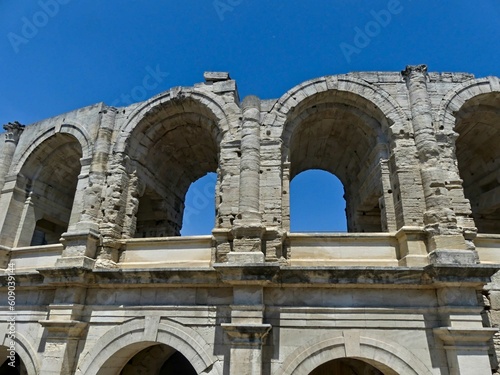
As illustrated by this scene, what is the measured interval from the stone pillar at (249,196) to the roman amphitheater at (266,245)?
3 cm

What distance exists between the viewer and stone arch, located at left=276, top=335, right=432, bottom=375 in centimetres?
555

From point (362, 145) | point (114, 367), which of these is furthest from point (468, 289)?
point (114, 367)

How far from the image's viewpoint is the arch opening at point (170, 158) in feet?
27.9

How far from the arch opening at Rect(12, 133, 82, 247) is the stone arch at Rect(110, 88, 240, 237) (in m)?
1.95

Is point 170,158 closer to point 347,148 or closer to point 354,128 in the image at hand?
point 347,148

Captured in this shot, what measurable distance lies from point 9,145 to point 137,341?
22.0ft

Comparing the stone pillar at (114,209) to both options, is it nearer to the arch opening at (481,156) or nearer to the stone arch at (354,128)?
the stone arch at (354,128)

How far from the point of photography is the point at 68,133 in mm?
9039

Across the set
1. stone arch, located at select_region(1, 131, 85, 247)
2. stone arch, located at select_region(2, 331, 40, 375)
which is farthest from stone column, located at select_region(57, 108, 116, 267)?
stone arch, located at select_region(2, 331, 40, 375)

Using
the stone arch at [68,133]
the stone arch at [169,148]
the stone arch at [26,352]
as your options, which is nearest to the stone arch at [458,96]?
the stone arch at [169,148]

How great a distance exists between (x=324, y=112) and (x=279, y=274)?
4.13 meters

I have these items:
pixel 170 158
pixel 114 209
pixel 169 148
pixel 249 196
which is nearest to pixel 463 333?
pixel 249 196

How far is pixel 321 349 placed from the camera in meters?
5.76
